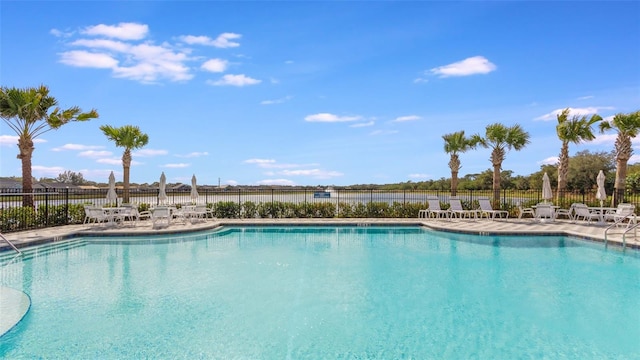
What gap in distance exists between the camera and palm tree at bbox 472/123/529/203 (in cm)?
1631

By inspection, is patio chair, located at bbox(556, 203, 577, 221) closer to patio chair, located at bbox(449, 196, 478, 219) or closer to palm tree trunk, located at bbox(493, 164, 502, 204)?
palm tree trunk, located at bbox(493, 164, 502, 204)

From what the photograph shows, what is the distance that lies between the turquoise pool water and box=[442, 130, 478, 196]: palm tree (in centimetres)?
815

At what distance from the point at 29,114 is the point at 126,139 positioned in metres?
3.71

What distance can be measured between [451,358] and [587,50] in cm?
1096

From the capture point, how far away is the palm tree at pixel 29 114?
38.8 ft

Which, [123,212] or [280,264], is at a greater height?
[123,212]

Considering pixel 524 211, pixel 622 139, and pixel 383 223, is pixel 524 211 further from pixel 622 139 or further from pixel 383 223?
pixel 383 223

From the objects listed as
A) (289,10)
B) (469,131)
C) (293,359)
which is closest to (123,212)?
(289,10)

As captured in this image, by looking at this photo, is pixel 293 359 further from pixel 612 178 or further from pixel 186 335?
pixel 612 178

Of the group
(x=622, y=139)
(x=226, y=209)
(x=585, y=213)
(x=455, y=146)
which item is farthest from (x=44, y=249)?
(x=622, y=139)

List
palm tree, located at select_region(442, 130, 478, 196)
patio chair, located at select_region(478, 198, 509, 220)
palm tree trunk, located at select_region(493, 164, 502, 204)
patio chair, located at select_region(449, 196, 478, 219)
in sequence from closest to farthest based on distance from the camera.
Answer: patio chair, located at select_region(478, 198, 509, 220), patio chair, located at select_region(449, 196, 478, 219), palm tree trunk, located at select_region(493, 164, 502, 204), palm tree, located at select_region(442, 130, 478, 196)

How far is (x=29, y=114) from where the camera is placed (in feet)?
40.4

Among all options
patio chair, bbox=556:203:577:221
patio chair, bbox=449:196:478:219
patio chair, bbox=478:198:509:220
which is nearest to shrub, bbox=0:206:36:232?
patio chair, bbox=449:196:478:219

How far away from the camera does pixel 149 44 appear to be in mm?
10445
